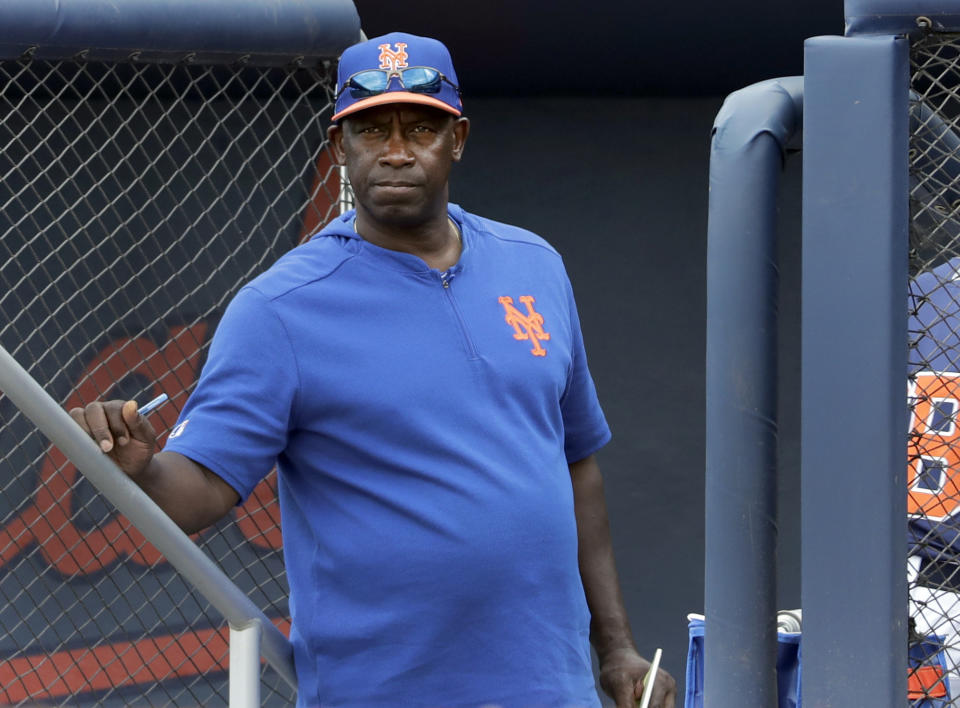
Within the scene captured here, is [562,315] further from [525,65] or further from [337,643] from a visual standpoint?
[525,65]

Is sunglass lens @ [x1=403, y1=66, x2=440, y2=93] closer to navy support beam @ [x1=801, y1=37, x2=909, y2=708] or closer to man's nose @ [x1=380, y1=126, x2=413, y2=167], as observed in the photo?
man's nose @ [x1=380, y1=126, x2=413, y2=167]

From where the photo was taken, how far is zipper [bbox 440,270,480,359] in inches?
64.8

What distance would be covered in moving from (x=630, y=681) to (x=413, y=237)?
730 millimetres

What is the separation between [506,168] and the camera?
4.84 meters

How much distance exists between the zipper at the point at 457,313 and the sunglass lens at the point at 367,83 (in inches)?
10.7

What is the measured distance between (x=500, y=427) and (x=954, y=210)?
90cm

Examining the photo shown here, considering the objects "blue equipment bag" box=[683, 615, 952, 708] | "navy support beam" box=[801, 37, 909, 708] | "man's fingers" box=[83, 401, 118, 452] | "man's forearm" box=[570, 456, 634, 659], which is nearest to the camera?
"man's fingers" box=[83, 401, 118, 452]

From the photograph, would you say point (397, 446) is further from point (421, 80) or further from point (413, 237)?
point (421, 80)

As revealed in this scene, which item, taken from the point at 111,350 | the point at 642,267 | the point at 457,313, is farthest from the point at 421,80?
the point at 642,267

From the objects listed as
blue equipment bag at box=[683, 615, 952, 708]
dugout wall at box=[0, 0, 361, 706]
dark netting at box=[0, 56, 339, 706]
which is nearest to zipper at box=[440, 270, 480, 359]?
blue equipment bag at box=[683, 615, 952, 708]

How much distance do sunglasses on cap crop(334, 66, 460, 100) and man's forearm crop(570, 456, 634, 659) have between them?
66 cm

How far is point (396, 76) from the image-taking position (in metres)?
1.71

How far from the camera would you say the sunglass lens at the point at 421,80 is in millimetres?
1706

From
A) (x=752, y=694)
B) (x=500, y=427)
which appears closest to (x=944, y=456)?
(x=752, y=694)
